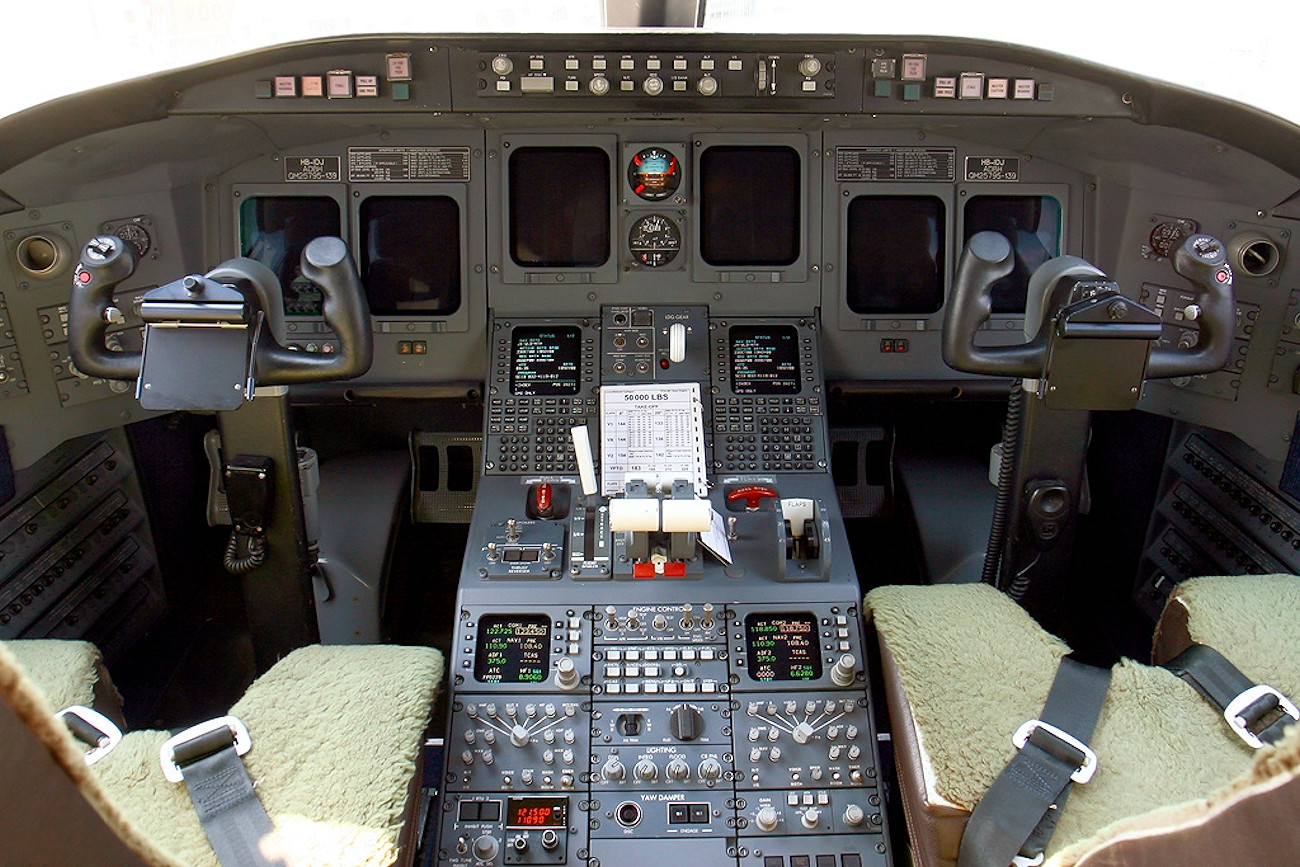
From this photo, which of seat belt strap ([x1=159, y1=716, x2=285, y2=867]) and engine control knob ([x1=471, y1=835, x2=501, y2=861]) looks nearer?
seat belt strap ([x1=159, y1=716, x2=285, y2=867])

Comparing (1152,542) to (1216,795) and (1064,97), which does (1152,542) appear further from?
(1216,795)

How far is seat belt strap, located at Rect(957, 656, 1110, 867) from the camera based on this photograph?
1.60 m

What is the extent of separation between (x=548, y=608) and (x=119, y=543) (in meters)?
1.39

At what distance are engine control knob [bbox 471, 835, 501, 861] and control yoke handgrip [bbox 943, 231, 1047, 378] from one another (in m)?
1.36

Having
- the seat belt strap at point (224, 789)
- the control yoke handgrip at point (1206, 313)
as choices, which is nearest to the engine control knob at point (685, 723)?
the seat belt strap at point (224, 789)

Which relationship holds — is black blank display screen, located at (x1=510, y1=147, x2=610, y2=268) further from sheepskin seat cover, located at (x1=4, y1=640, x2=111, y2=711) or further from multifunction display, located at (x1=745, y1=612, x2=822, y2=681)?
sheepskin seat cover, located at (x1=4, y1=640, x2=111, y2=711)

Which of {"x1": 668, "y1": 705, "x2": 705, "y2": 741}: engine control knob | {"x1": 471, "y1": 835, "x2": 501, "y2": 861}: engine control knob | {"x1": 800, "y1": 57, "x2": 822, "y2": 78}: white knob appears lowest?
{"x1": 471, "y1": 835, "x2": 501, "y2": 861}: engine control knob

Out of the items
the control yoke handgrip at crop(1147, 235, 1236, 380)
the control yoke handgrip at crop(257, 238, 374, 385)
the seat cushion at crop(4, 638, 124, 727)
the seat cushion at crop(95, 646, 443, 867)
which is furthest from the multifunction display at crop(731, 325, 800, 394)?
the seat cushion at crop(4, 638, 124, 727)

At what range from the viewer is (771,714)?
2100mm

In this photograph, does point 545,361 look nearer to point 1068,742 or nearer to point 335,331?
point 335,331

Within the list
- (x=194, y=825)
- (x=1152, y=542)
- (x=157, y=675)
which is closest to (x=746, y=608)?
(x=194, y=825)

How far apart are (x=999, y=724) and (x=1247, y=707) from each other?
1.33ft

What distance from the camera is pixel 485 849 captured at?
1.90 m

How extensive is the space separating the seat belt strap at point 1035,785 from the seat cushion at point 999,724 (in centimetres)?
2
